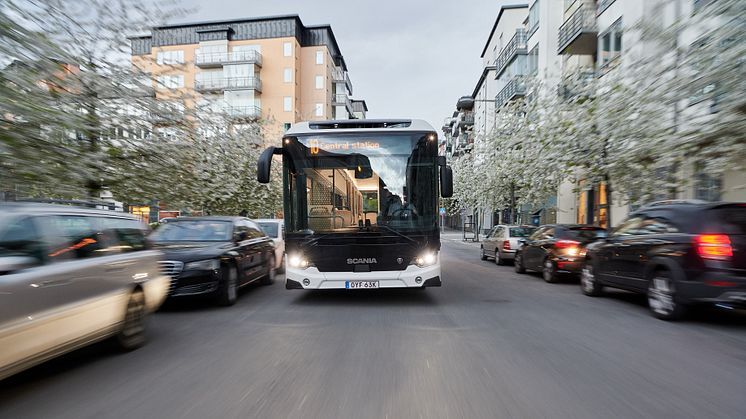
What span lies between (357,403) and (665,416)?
2180 mm

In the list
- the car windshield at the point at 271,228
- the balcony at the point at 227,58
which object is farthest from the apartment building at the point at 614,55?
the balcony at the point at 227,58

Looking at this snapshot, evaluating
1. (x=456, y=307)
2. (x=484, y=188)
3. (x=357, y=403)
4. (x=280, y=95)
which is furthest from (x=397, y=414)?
(x=280, y=95)

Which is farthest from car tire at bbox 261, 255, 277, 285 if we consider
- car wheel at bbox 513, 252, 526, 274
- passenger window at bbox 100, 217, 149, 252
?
car wheel at bbox 513, 252, 526, 274

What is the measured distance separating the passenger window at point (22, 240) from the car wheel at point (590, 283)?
356 inches

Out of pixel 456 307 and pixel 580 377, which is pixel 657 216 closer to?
pixel 456 307

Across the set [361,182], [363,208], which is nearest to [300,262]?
[363,208]

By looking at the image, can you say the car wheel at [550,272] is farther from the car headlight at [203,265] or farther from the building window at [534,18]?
the building window at [534,18]

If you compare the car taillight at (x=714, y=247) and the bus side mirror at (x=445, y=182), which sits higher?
the bus side mirror at (x=445, y=182)

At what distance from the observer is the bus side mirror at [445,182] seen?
791cm

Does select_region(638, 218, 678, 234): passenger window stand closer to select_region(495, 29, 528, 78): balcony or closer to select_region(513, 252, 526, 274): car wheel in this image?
select_region(513, 252, 526, 274): car wheel

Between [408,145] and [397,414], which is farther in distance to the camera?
[408,145]

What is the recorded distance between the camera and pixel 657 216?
7.95 meters

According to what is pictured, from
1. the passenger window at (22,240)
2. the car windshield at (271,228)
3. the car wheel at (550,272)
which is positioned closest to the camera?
the passenger window at (22,240)

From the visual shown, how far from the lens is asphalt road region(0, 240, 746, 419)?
12.1 feet
